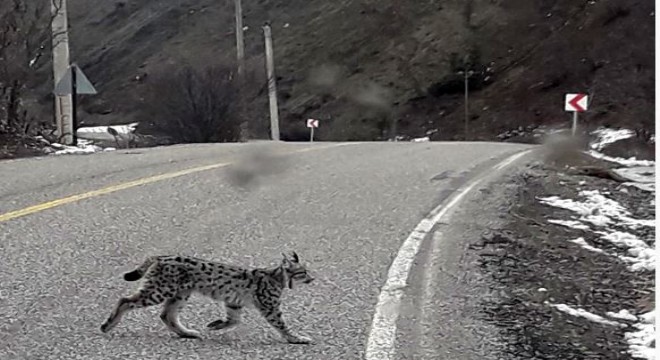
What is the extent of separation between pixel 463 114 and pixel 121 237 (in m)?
37.5

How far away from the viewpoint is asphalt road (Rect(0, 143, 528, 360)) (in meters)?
5.83

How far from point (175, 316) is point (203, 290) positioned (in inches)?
9.2

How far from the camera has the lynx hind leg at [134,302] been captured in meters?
5.83

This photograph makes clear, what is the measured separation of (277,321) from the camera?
19.1ft

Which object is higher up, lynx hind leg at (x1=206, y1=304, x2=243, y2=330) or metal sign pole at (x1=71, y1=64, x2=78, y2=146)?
metal sign pole at (x1=71, y1=64, x2=78, y2=146)

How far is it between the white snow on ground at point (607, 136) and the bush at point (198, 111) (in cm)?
1099

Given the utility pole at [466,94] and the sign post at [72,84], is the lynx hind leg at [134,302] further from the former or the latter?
the utility pole at [466,94]

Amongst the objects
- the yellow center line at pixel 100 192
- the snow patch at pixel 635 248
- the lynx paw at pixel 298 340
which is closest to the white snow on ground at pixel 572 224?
the snow patch at pixel 635 248

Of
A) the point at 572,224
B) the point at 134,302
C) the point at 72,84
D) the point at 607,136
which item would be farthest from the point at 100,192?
the point at 607,136

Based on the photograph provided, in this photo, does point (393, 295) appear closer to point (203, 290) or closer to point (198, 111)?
point (203, 290)

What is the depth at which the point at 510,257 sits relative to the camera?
346 inches

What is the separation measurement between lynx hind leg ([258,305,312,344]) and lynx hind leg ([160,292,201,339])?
415 mm

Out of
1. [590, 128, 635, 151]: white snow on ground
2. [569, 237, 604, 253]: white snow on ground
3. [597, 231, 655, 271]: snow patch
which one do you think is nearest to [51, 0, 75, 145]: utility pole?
[590, 128, 635, 151]: white snow on ground

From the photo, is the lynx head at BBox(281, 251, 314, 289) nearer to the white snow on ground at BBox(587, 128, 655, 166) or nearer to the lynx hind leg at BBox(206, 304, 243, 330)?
the lynx hind leg at BBox(206, 304, 243, 330)
